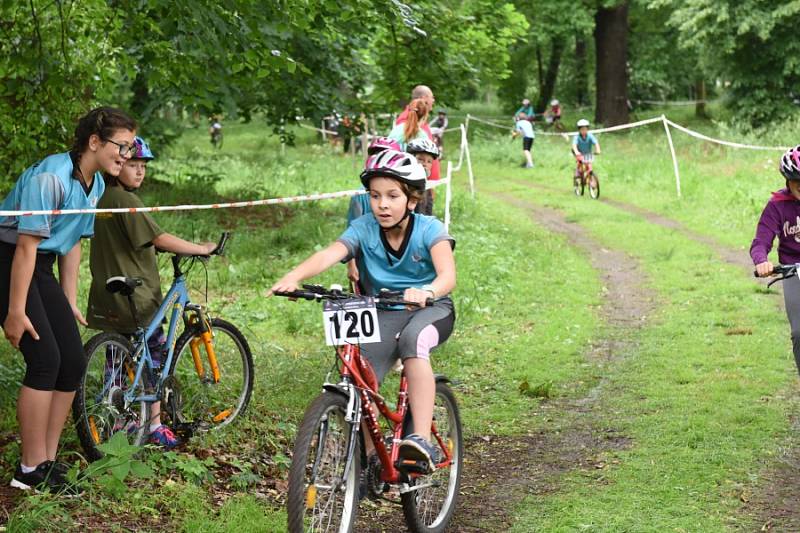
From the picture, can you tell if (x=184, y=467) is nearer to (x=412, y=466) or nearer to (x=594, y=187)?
(x=412, y=466)

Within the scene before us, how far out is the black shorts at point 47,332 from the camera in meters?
5.24

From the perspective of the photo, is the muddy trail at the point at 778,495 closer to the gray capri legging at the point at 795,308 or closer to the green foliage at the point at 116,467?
the gray capri legging at the point at 795,308

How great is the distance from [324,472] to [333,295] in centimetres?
73

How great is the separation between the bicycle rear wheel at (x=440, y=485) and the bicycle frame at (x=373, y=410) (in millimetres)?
220

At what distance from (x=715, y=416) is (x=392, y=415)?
3400 mm

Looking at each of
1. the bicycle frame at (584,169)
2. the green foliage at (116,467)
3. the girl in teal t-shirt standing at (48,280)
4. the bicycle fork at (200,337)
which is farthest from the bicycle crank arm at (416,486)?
the bicycle frame at (584,169)

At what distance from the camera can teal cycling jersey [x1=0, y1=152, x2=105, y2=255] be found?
16.8ft

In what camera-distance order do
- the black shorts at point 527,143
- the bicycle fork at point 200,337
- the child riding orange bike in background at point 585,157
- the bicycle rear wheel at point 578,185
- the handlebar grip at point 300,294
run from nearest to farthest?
the handlebar grip at point 300,294 → the bicycle fork at point 200,337 → the child riding orange bike in background at point 585,157 → the bicycle rear wheel at point 578,185 → the black shorts at point 527,143

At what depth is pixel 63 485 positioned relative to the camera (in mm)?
5328

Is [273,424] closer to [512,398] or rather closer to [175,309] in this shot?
[175,309]

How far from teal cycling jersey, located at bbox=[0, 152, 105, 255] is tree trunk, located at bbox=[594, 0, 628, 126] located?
33.2m

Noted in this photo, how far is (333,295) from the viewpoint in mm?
4656

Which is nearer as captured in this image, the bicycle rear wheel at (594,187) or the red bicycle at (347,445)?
the red bicycle at (347,445)

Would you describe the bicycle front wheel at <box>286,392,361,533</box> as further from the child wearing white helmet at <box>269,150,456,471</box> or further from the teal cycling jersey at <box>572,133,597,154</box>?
the teal cycling jersey at <box>572,133,597,154</box>
